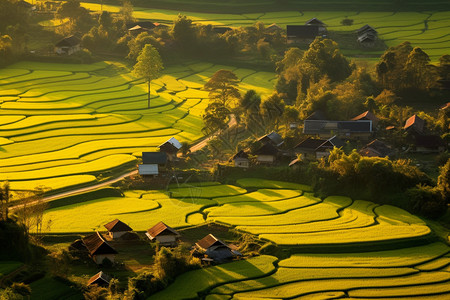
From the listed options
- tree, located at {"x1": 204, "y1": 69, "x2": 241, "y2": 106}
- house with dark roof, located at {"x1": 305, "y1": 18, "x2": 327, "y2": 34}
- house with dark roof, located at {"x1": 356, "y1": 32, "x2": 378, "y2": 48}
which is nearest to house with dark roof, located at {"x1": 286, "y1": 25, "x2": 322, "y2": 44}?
house with dark roof, located at {"x1": 305, "y1": 18, "x2": 327, "y2": 34}

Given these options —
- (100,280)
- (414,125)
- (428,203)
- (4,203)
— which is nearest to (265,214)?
(428,203)

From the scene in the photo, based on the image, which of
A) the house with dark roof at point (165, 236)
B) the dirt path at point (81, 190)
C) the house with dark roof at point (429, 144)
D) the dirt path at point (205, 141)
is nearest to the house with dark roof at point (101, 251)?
the house with dark roof at point (165, 236)

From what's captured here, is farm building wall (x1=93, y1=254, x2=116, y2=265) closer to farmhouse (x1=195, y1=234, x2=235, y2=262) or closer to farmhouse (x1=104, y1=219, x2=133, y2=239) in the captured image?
farmhouse (x1=104, y1=219, x2=133, y2=239)

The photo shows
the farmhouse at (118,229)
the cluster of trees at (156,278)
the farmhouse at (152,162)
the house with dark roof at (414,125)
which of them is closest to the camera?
the cluster of trees at (156,278)

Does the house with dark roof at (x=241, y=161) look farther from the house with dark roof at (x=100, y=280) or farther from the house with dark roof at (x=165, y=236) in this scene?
the house with dark roof at (x=100, y=280)

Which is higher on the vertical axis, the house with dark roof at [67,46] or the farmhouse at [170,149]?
the house with dark roof at [67,46]

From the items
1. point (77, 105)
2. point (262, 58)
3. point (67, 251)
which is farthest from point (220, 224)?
point (262, 58)
